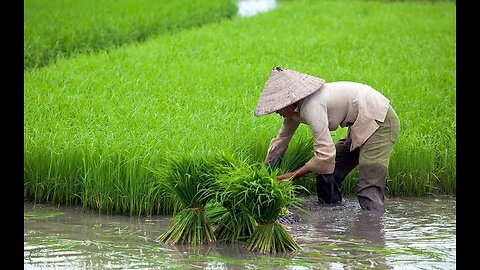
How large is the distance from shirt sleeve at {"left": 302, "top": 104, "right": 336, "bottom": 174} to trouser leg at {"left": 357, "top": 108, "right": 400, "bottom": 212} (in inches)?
21.4

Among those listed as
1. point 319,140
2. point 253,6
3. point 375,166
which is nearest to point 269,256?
point 319,140

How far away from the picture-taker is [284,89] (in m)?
5.93

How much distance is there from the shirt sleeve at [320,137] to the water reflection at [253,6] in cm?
1162

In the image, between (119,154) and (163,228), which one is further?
(119,154)

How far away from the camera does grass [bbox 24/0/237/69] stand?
11.9 m

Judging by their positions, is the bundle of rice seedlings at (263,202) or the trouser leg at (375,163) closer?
the bundle of rice seedlings at (263,202)

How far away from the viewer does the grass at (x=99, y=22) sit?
468 inches

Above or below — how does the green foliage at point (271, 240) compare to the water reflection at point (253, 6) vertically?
below

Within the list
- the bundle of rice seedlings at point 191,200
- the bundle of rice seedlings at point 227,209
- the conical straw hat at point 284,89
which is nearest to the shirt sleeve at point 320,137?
the conical straw hat at point 284,89

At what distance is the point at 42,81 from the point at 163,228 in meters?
4.32

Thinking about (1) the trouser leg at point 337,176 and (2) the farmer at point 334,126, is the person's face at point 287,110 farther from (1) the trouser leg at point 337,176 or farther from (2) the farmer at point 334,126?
(1) the trouser leg at point 337,176
